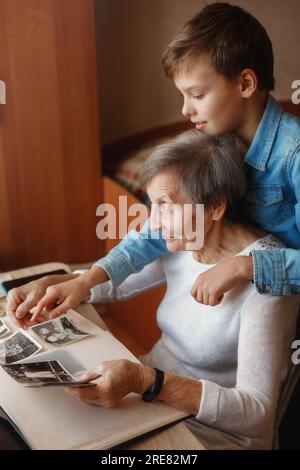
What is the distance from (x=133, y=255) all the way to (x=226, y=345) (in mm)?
340

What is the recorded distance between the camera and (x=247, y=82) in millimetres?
1123

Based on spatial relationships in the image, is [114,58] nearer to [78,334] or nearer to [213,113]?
[213,113]

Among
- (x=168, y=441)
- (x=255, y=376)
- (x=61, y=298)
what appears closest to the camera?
(x=168, y=441)

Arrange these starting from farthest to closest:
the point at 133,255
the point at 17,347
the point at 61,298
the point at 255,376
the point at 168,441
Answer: the point at 133,255 → the point at 61,298 → the point at 17,347 → the point at 255,376 → the point at 168,441

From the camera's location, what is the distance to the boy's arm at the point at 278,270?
3.33 ft

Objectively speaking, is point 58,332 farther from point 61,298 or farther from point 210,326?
point 210,326

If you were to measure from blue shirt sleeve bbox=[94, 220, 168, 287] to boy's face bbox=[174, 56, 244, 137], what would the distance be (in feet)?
1.02

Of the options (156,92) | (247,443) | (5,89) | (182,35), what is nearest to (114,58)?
(156,92)

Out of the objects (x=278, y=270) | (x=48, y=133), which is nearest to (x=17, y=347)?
(x=278, y=270)

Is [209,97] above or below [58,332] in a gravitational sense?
above

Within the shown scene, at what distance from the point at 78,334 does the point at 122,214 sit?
50.4 inches

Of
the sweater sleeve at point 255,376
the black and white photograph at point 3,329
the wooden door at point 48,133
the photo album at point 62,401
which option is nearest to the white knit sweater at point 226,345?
the sweater sleeve at point 255,376

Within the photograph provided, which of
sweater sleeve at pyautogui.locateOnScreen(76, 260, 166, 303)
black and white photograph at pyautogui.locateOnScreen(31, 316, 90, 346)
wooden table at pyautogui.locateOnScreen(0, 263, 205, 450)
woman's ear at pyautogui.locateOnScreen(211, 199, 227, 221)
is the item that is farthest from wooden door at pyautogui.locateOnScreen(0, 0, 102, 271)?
wooden table at pyautogui.locateOnScreen(0, 263, 205, 450)

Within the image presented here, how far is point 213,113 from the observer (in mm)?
1120
